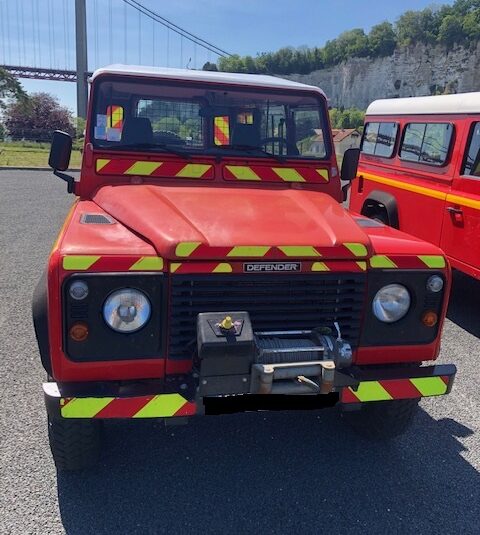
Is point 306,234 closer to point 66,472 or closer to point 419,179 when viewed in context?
point 66,472

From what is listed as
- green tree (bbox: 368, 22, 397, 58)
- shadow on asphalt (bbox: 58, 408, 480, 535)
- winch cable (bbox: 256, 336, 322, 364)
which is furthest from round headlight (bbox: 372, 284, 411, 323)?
green tree (bbox: 368, 22, 397, 58)

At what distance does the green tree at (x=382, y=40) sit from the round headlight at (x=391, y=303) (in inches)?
4506

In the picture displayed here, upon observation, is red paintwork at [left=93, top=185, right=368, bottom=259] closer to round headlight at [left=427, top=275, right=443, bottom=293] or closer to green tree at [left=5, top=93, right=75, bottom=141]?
round headlight at [left=427, top=275, right=443, bottom=293]

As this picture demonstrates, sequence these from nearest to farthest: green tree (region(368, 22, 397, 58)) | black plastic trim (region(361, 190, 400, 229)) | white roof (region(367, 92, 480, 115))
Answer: white roof (region(367, 92, 480, 115))
black plastic trim (region(361, 190, 400, 229))
green tree (region(368, 22, 397, 58))

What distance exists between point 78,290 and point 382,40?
118240 millimetres

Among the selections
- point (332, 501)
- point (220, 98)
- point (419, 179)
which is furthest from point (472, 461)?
point (419, 179)

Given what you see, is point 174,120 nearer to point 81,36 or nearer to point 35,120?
point 35,120

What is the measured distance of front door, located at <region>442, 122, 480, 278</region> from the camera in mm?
5285

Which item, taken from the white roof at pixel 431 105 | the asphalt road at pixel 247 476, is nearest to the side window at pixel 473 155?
the white roof at pixel 431 105

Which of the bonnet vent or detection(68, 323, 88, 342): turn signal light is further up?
the bonnet vent

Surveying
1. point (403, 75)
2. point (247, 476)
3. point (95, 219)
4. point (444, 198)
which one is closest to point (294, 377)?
point (247, 476)

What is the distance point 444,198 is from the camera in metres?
5.79

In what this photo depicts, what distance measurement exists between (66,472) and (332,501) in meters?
1.44

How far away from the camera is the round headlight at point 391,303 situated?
2.71 meters
